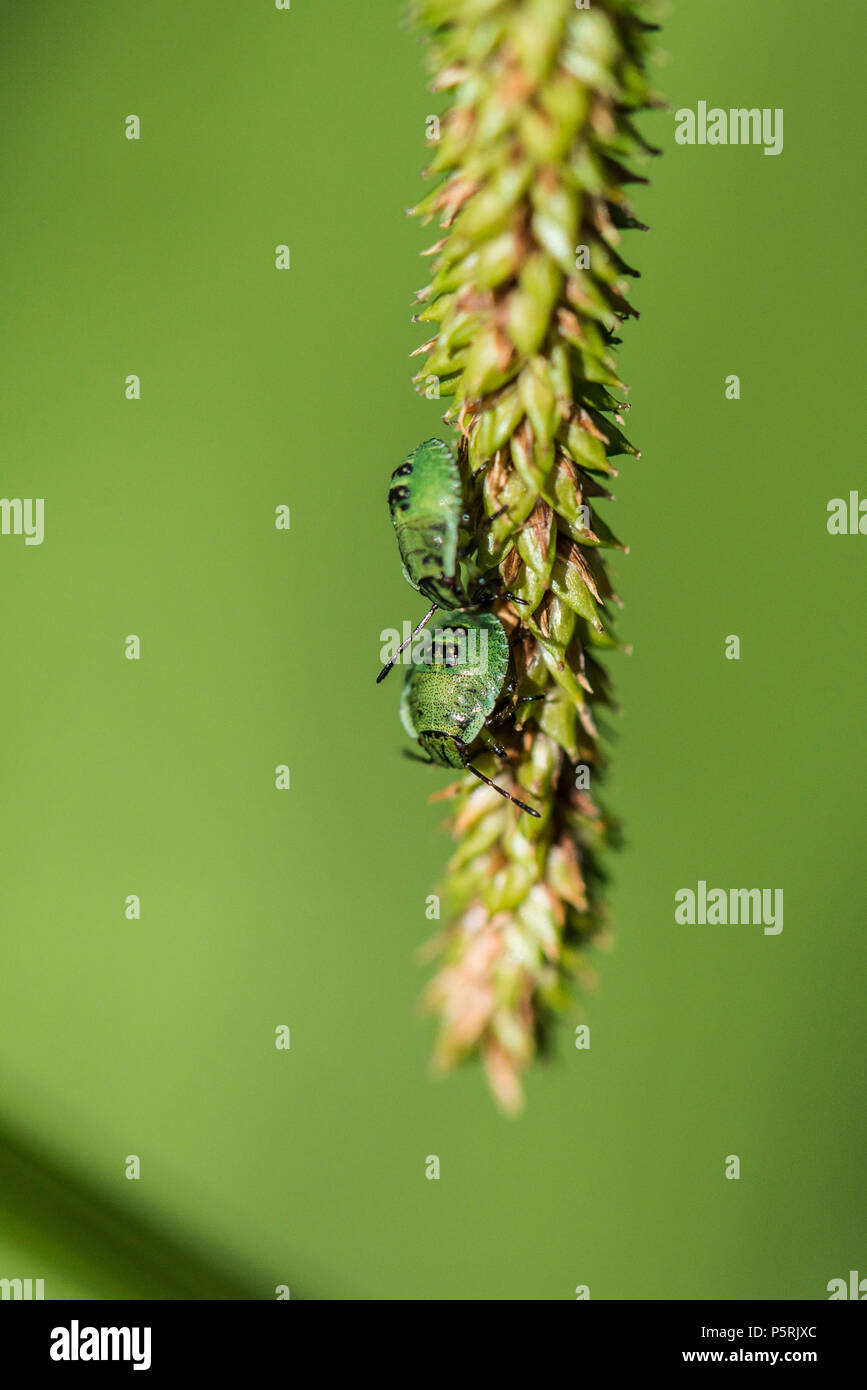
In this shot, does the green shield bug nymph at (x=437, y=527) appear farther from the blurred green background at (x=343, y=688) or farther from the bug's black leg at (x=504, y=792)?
the blurred green background at (x=343, y=688)

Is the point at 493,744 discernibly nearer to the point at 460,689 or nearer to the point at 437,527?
the point at 460,689

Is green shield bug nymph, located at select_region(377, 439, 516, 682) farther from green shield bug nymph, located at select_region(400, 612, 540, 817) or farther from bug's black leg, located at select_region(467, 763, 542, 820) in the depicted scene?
bug's black leg, located at select_region(467, 763, 542, 820)

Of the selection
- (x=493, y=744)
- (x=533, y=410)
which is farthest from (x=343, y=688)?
(x=533, y=410)

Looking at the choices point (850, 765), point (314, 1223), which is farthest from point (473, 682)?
point (314, 1223)

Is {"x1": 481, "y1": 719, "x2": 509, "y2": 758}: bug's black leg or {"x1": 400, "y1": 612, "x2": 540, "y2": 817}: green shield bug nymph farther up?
{"x1": 400, "y1": 612, "x2": 540, "y2": 817}: green shield bug nymph

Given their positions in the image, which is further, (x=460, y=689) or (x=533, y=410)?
(x=460, y=689)

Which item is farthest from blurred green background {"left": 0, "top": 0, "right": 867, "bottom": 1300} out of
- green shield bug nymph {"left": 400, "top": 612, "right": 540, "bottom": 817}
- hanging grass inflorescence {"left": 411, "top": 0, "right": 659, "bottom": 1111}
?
hanging grass inflorescence {"left": 411, "top": 0, "right": 659, "bottom": 1111}
